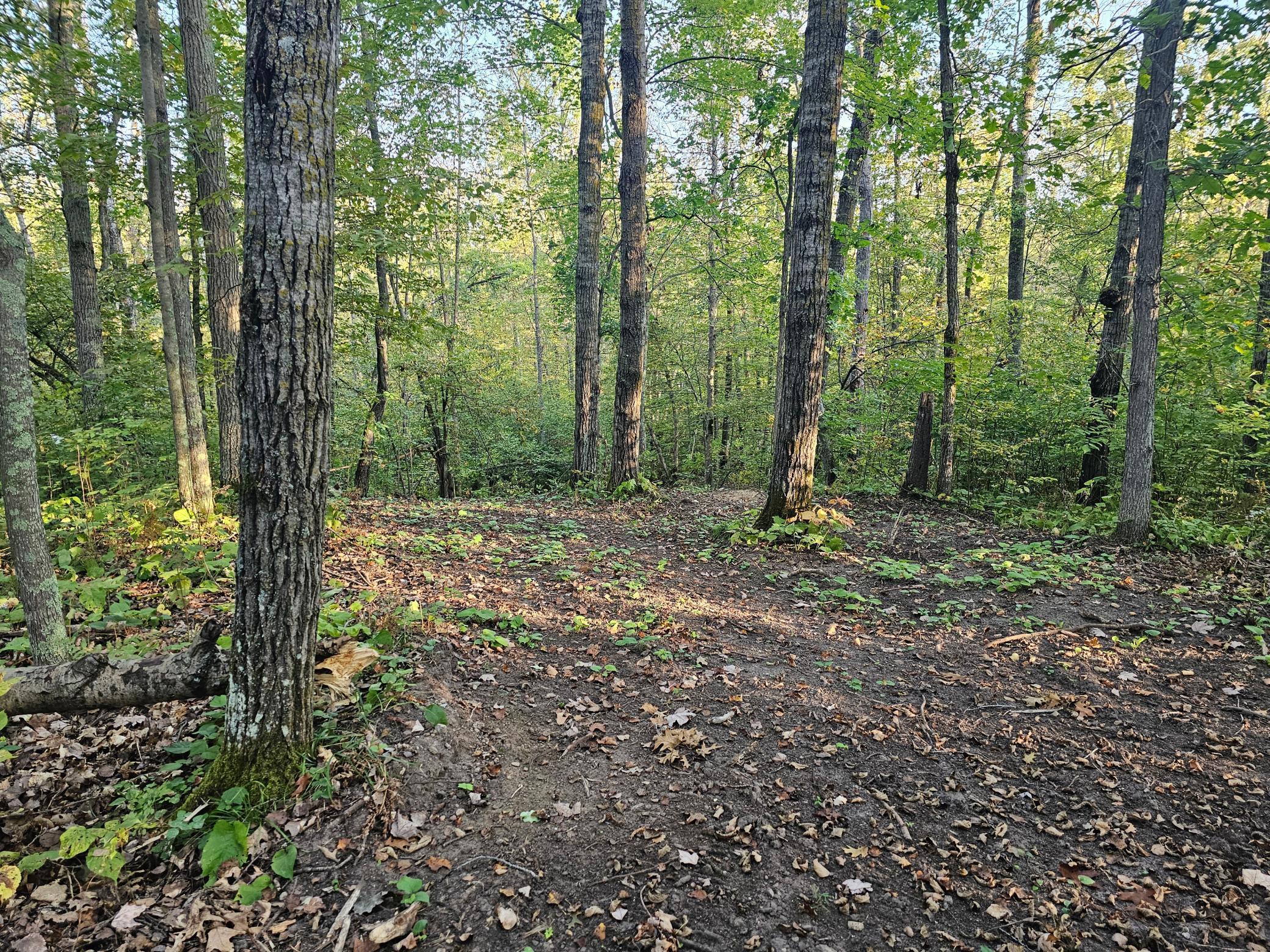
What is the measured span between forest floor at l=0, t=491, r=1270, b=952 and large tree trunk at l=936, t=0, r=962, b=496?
4.58 metres

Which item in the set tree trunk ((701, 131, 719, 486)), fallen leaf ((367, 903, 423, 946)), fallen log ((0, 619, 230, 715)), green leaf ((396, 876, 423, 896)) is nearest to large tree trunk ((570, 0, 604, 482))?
tree trunk ((701, 131, 719, 486))

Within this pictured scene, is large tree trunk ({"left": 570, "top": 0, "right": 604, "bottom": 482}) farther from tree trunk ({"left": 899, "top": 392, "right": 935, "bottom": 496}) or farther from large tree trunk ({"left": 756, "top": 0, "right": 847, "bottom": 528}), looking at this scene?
tree trunk ({"left": 899, "top": 392, "right": 935, "bottom": 496})

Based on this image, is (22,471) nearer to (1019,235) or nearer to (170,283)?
(170,283)

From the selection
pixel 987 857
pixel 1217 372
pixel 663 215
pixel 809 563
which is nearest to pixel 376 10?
pixel 663 215

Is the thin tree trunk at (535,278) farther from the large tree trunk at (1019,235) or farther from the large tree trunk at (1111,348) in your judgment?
the large tree trunk at (1111,348)

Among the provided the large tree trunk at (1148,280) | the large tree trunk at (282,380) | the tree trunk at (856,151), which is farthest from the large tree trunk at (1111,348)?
the large tree trunk at (282,380)

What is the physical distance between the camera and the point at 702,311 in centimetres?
1791

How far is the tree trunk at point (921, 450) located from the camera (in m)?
10.3

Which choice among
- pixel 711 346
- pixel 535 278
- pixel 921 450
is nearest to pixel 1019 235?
pixel 711 346

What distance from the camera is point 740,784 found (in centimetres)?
331

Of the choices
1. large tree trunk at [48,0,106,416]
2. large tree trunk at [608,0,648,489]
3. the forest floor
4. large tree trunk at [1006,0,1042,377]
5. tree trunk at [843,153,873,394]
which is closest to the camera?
the forest floor

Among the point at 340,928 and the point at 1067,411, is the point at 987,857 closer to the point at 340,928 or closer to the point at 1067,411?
the point at 340,928

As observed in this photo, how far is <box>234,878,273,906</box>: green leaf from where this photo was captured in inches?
99.4

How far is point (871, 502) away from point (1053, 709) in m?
6.32
